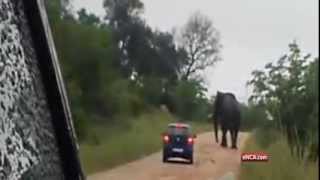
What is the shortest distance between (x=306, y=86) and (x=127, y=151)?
1.20 meters

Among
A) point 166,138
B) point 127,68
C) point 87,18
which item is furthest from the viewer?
point 166,138

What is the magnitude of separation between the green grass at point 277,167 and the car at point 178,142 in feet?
1.13

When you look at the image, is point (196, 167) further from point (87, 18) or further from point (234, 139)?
point (87, 18)

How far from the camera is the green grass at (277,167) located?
467 centimetres

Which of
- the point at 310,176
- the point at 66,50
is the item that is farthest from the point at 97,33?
the point at 310,176

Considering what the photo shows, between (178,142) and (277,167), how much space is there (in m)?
0.59

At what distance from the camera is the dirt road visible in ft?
16.4

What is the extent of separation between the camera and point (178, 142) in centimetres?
494

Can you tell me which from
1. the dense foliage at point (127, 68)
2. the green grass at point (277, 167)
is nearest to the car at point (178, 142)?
the dense foliage at point (127, 68)

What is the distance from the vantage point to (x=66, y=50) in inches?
174

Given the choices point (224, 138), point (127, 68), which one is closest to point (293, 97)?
point (224, 138)

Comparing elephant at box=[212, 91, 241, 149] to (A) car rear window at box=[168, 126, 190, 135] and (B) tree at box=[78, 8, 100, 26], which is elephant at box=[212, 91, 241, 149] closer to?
(A) car rear window at box=[168, 126, 190, 135]

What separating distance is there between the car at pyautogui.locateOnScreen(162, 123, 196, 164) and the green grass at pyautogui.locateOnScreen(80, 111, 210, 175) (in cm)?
4

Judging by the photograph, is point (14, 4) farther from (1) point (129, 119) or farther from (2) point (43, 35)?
(1) point (129, 119)
